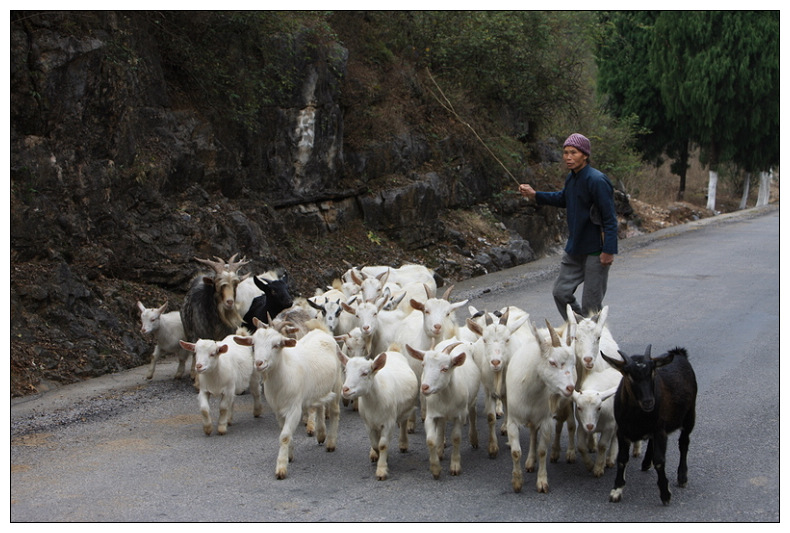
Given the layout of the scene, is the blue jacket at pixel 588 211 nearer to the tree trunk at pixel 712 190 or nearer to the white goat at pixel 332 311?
the white goat at pixel 332 311

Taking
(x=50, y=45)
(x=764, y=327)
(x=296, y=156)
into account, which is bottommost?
(x=764, y=327)

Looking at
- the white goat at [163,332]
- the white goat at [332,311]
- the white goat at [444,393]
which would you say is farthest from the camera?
the white goat at [163,332]

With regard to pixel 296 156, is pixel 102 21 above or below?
above

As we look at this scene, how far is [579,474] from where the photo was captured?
6715 millimetres

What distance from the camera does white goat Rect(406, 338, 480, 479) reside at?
6539 millimetres

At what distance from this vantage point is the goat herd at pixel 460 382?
6.20 m

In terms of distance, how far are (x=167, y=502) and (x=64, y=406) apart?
2862 mm

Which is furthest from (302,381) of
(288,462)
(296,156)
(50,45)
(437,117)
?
(437,117)

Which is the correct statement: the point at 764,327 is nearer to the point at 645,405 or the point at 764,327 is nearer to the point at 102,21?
the point at 645,405

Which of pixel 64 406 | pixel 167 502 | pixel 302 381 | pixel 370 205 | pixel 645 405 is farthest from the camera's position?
pixel 370 205

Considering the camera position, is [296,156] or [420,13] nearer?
[296,156]

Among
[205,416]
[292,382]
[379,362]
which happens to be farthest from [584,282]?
[205,416]

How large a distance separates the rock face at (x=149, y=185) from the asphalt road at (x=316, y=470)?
54.9 inches

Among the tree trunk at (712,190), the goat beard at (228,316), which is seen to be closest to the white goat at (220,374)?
the goat beard at (228,316)
